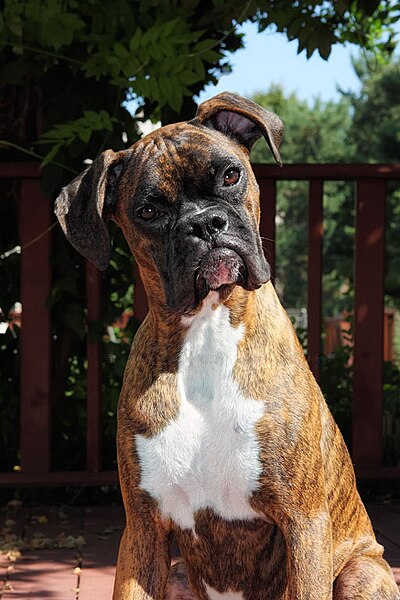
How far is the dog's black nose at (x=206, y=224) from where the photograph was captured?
258 cm

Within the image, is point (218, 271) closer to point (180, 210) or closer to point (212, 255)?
point (212, 255)

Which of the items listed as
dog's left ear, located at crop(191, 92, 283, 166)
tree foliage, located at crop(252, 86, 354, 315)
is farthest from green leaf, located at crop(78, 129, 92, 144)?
tree foliage, located at crop(252, 86, 354, 315)

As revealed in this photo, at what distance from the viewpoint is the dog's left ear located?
2.86 m

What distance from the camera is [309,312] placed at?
549 centimetres

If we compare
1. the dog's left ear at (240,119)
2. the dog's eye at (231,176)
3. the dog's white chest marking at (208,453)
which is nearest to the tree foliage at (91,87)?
the dog's left ear at (240,119)

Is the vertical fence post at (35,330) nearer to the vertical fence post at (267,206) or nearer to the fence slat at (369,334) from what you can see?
the vertical fence post at (267,206)

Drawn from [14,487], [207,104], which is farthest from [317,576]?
[14,487]


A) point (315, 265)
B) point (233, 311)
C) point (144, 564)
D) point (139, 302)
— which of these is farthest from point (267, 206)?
point (144, 564)

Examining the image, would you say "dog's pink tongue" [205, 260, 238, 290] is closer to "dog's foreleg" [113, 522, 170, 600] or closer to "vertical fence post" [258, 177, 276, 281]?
"dog's foreleg" [113, 522, 170, 600]

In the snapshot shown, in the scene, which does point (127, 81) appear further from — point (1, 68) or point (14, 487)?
point (14, 487)

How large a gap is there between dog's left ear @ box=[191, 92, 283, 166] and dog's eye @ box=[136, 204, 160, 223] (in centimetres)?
36

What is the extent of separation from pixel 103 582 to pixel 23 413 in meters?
1.43

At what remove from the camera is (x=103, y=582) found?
4.17 m

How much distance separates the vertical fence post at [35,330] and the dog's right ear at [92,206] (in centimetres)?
251
